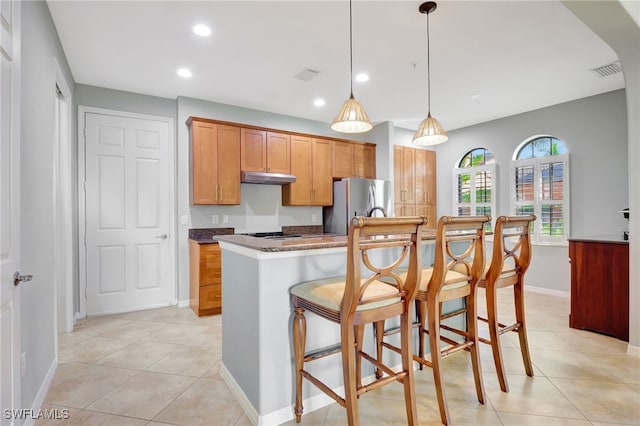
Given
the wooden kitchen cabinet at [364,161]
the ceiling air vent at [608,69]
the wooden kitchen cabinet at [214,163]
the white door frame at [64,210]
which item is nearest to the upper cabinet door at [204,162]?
the wooden kitchen cabinet at [214,163]

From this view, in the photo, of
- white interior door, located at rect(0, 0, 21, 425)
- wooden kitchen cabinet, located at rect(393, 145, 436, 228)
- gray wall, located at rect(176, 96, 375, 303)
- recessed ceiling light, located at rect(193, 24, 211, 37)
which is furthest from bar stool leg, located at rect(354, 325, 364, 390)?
wooden kitchen cabinet, located at rect(393, 145, 436, 228)

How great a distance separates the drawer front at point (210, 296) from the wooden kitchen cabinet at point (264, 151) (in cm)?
156

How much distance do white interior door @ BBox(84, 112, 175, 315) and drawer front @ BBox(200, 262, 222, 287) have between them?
70cm

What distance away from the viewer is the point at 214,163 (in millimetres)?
4004

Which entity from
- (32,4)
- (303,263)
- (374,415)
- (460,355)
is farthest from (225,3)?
(460,355)

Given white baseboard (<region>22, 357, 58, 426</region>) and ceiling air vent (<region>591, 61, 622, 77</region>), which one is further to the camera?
ceiling air vent (<region>591, 61, 622, 77</region>)

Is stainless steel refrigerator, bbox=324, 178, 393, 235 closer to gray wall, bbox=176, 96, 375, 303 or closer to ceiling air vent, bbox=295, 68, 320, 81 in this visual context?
gray wall, bbox=176, 96, 375, 303

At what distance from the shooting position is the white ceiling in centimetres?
241

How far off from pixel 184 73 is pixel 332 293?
3.03 metres

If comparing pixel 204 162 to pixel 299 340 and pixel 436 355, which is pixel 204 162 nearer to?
pixel 299 340

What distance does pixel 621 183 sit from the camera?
12.9 feet

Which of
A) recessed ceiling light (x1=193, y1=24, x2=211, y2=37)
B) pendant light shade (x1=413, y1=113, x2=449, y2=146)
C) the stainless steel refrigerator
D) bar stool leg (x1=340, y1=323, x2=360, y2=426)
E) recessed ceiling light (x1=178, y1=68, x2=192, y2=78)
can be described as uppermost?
recessed ceiling light (x1=193, y1=24, x2=211, y2=37)

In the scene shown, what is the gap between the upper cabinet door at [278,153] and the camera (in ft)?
14.5

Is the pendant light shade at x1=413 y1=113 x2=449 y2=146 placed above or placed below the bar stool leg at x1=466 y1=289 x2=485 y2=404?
above
